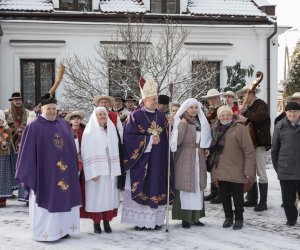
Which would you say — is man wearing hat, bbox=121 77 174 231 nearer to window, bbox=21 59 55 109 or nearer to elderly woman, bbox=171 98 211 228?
elderly woman, bbox=171 98 211 228

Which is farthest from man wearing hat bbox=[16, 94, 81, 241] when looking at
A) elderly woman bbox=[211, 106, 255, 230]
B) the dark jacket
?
the dark jacket

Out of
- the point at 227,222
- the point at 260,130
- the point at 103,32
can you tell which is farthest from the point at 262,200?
the point at 103,32

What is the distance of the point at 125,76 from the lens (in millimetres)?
15258

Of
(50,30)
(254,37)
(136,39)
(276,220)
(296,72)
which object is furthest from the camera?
(296,72)

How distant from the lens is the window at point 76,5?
17594 millimetres

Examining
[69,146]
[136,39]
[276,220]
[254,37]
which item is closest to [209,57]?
[254,37]

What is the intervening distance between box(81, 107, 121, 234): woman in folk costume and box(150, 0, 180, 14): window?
460 inches

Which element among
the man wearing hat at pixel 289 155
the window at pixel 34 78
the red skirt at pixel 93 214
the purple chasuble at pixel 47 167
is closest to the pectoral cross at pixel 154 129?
the red skirt at pixel 93 214

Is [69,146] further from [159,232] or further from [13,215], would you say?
[13,215]

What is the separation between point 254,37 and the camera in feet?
60.5

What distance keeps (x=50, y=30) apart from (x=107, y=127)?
10.6 meters

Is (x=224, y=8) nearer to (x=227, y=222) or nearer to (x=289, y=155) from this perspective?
(x=289, y=155)

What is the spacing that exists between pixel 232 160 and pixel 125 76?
8326mm

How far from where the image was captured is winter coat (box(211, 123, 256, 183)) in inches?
286
